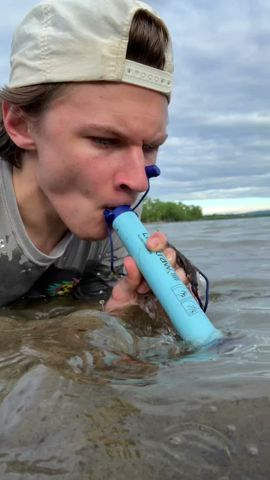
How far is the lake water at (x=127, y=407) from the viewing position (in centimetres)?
102

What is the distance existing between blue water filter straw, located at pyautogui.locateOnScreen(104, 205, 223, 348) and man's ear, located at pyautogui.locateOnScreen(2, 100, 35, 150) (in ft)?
2.01

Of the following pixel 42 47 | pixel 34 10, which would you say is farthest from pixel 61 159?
pixel 34 10

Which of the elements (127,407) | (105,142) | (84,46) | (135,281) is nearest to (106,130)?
(105,142)

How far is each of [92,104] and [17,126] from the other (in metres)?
0.61

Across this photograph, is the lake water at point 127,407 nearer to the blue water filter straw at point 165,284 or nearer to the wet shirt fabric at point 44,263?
the blue water filter straw at point 165,284

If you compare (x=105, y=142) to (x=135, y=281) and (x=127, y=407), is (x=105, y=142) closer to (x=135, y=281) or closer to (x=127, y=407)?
(x=135, y=281)

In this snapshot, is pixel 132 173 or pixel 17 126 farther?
pixel 17 126

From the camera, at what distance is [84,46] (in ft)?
7.72

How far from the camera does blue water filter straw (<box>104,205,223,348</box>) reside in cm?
201

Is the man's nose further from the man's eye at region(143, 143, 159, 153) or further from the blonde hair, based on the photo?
the blonde hair

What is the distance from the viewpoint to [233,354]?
5.82ft

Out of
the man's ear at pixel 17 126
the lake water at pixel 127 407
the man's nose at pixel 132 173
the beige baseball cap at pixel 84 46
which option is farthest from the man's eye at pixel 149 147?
the lake water at pixel 127 407

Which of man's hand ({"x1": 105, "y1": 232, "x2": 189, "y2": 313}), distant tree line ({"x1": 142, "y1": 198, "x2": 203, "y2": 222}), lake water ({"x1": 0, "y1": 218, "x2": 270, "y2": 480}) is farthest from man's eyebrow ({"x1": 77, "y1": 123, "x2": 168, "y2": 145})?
distant tree line ({"x1": 142, "y1": 198, "x2": 203, "y2": 222})

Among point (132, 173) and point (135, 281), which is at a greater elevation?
point (132, 173)
